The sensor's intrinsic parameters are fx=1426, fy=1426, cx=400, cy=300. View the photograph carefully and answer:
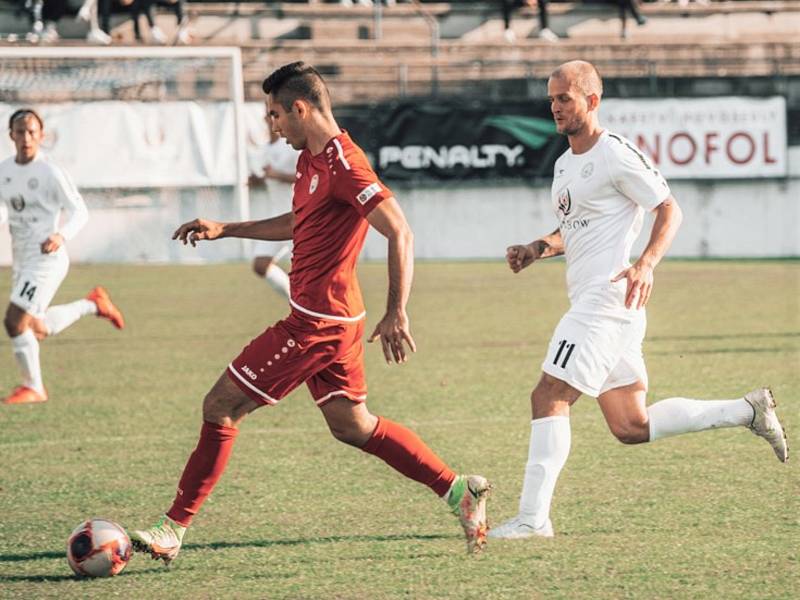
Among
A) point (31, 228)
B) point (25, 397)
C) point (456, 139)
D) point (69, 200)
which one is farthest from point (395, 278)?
point (456, 139)

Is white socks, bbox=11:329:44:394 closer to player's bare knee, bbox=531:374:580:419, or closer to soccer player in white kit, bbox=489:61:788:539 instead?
soccer player in white kit, bbox=489:61:788:539

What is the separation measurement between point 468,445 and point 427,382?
278 cm

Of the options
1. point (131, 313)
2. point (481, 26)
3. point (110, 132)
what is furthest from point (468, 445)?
point (481, 26)

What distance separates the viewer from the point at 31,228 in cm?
1007

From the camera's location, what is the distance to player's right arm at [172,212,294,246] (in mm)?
5871

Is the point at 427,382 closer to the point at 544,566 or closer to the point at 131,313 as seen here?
the point at 544,566

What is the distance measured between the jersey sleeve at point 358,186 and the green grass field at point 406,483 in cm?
136

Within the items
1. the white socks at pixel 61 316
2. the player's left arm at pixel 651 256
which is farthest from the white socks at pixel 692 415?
the white socks at pixel 61 316

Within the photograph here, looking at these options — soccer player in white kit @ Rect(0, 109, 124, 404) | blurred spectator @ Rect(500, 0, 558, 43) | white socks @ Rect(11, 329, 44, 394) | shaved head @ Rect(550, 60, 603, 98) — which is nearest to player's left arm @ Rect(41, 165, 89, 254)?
soccer player in white kit @ Rect(0, 109, 124, 404)

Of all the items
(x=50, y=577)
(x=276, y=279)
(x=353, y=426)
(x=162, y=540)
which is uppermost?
(x=353, y=426)

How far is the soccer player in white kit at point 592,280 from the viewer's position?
5621 mm

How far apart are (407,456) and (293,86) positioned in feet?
4.97

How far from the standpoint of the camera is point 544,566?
5.29 meters

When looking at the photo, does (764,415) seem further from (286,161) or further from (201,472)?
(286,161)
